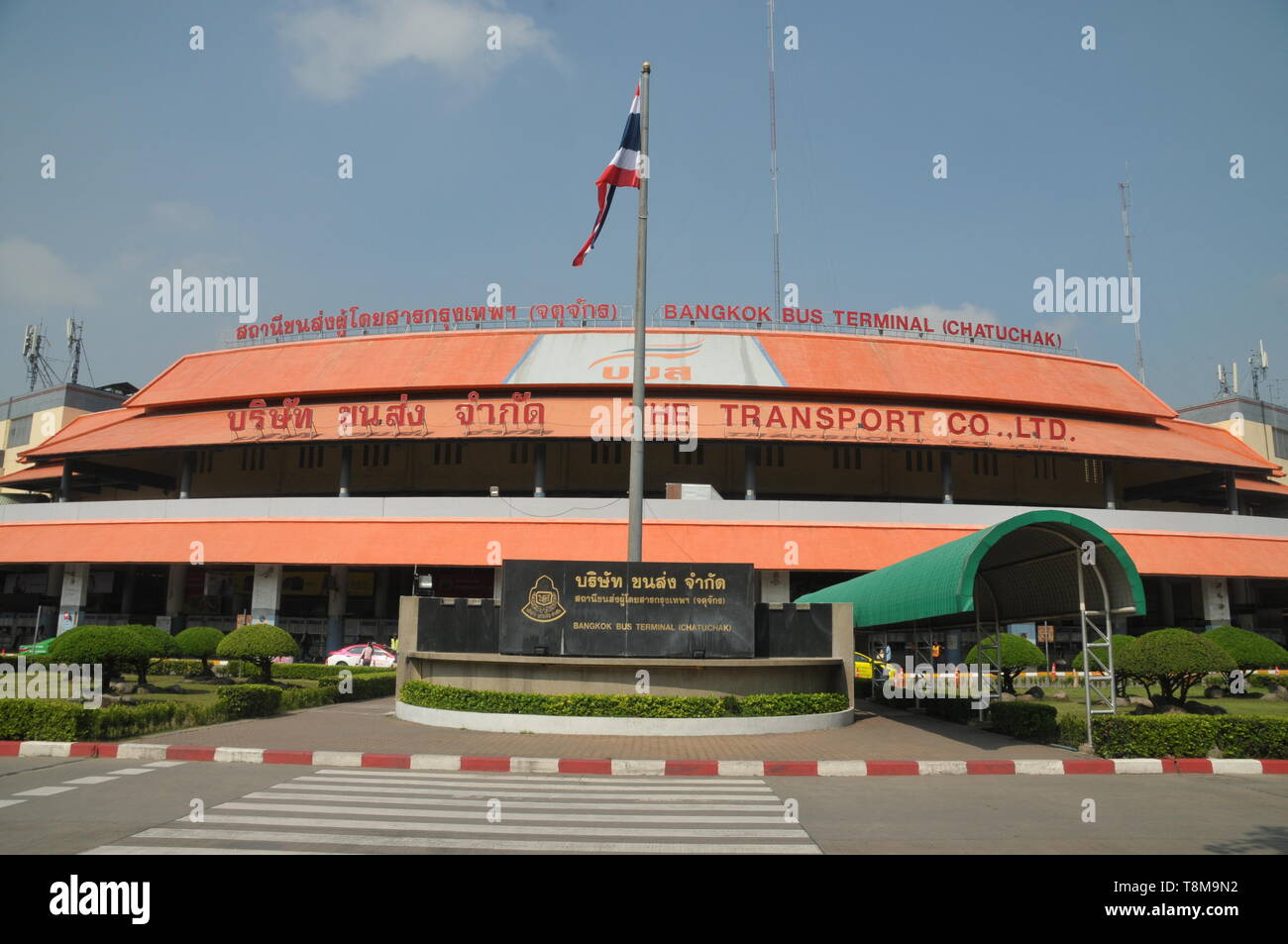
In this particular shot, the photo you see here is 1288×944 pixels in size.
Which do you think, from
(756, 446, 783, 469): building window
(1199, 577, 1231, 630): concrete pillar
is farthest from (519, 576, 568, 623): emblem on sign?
(1199, 577, 1231, 630): concrete pillar

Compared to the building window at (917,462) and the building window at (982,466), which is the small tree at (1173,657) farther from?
the building window at (982,466)

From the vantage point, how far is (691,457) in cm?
4797

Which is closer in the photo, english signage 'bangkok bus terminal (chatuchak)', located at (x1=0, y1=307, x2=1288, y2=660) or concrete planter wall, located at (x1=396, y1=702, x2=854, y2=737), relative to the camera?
concrete planter wall, located at (x1=396, y1=702, x2=854, y2=737)

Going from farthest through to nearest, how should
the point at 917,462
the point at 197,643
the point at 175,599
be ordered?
the point at 917,462 → the point at 175,599 → the point at 197,643

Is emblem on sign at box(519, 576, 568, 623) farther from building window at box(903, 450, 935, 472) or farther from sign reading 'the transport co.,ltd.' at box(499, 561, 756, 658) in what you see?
building window at box(903, 450, 935, 472)

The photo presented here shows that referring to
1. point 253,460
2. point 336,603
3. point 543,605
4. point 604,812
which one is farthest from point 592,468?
point 604,812

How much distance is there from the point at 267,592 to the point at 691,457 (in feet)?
69.3

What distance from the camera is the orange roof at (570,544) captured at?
39.1 metres

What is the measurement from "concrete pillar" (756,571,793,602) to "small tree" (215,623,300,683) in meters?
20.1

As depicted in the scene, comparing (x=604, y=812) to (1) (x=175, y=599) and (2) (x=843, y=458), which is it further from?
(1) (x=175, y=599)

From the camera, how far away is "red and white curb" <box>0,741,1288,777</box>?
14.9 m
